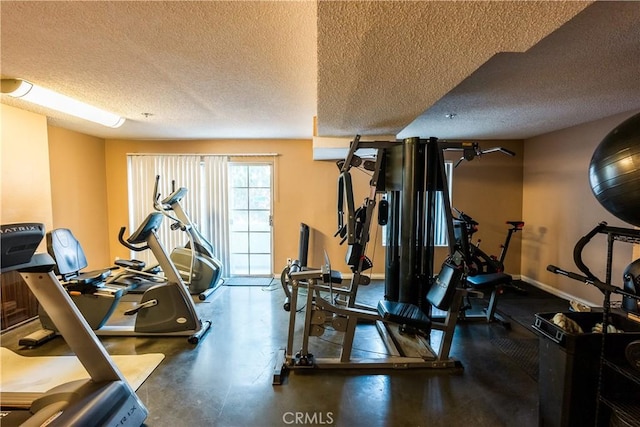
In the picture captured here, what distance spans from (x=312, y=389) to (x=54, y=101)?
124 inches

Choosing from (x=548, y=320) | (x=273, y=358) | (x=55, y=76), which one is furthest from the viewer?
(x=273, y=358)

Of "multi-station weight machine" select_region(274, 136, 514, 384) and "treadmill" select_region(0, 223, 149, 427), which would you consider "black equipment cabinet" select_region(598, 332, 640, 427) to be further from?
"treadmill" select_region(0, 223, 149, 427)

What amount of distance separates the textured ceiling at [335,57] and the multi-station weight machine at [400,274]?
43cm

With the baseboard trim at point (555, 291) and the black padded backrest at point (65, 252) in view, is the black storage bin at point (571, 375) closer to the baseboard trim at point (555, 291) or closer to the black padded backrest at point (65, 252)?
the baseboard trim at point (555, 291)

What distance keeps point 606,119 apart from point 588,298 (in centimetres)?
209

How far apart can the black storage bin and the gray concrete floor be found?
0.34 m

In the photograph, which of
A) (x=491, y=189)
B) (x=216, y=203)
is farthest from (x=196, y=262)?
(x=491, y=189)

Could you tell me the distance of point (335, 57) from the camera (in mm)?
1464

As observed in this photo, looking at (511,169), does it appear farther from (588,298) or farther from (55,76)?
(55,76)

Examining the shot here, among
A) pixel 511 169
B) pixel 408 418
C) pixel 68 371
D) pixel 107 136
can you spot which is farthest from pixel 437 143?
pixel 107 136

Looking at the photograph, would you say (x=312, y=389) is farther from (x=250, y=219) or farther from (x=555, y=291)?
(x=555, y=291)

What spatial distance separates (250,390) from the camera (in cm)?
206

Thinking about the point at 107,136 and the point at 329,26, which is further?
the point at 107,136

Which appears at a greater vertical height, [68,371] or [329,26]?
[329,26]
